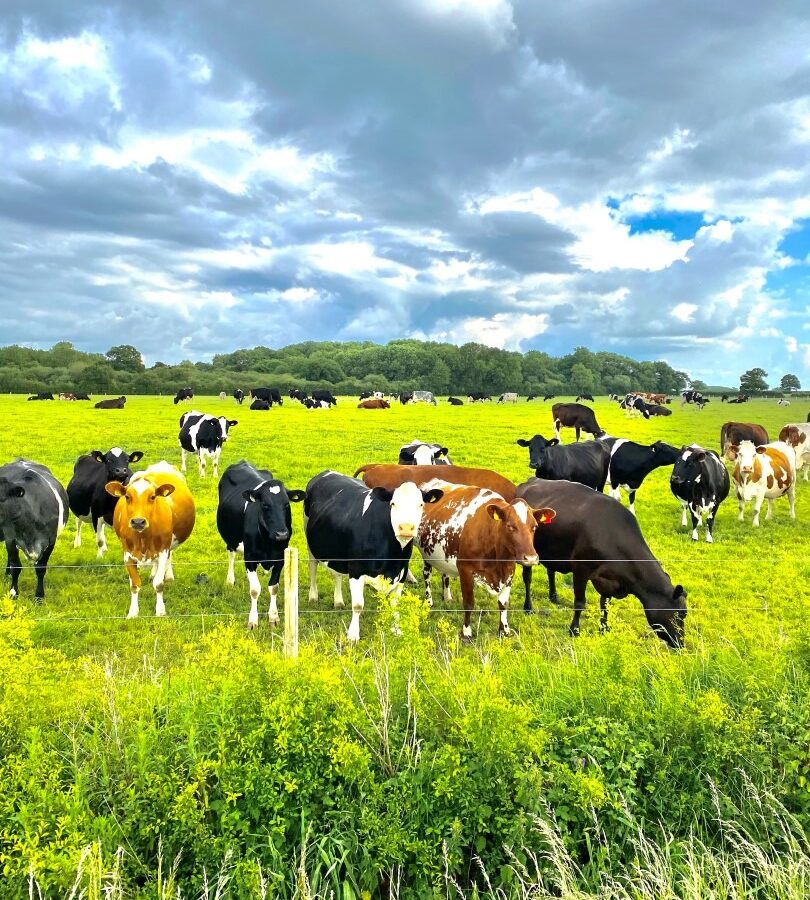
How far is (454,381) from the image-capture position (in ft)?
440

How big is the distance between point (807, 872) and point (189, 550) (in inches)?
410

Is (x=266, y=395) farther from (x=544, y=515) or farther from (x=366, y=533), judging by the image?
(x=544, y=515)

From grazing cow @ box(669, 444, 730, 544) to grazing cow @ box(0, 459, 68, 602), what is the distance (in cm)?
1245

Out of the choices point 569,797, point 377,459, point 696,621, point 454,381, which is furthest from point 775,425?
point 454,381

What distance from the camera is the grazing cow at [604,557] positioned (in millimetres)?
7457

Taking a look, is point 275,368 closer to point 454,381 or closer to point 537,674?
point 454,381

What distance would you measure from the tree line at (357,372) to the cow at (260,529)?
7536cm

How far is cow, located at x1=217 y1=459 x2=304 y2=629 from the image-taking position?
8141mm

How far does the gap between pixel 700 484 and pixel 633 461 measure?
9.09ft

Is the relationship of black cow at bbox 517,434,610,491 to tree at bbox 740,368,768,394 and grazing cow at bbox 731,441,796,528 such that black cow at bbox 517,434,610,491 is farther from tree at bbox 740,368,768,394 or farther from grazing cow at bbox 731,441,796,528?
tree at bbox 740,368,768,394

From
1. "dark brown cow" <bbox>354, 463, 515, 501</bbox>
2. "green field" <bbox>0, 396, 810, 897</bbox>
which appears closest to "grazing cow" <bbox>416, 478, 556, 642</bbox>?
"dark brown cow" <bbox>354, 463, 515, 501</bbox>

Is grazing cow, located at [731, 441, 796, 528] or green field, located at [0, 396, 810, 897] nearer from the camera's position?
green field, located at [0, 396, 810, 897]

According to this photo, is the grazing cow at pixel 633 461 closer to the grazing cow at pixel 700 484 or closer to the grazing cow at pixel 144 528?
the grazing cow at pixel 700 484

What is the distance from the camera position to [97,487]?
1116cm
